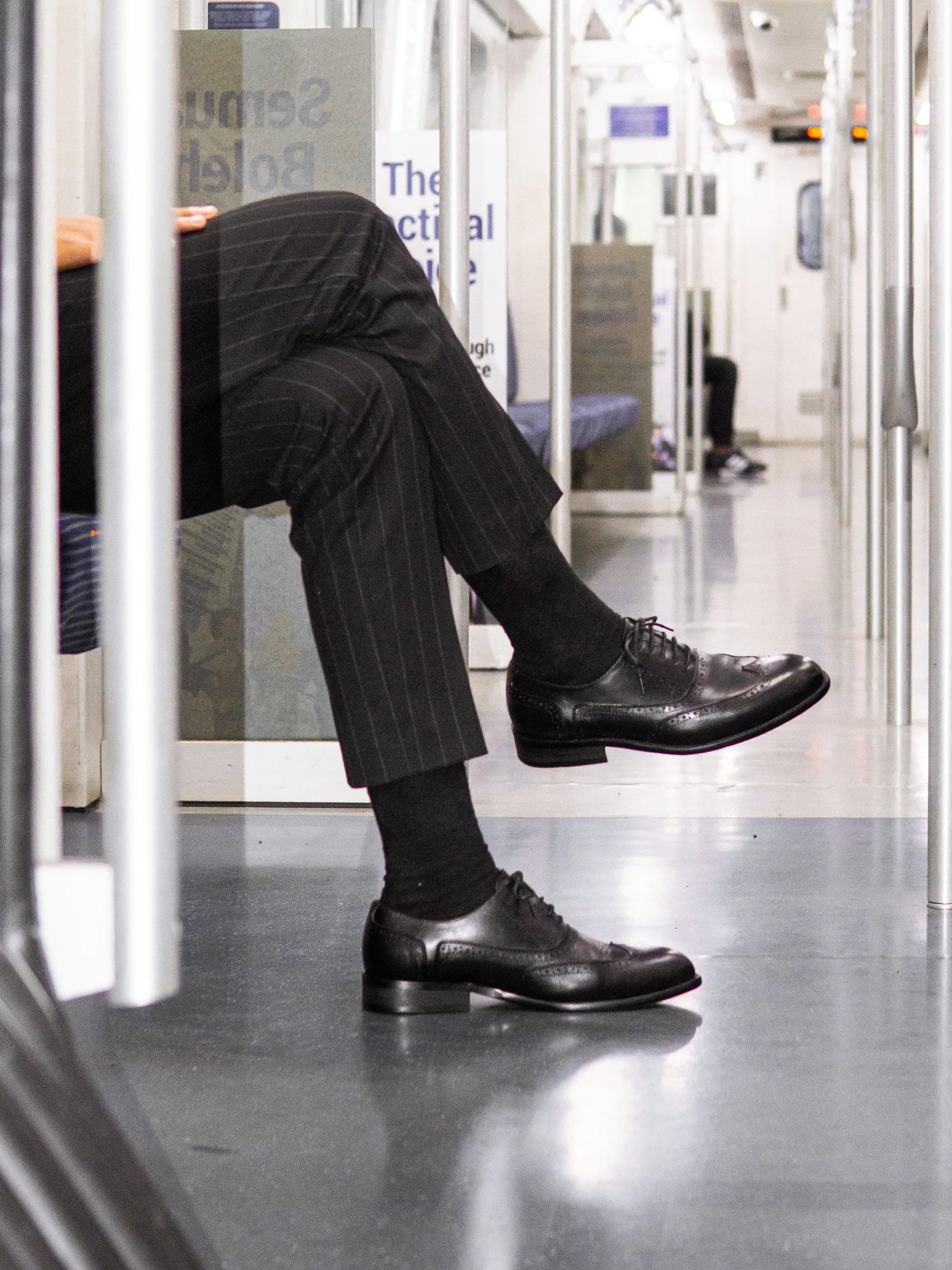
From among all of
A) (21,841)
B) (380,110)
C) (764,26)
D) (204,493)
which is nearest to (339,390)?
(204,493)

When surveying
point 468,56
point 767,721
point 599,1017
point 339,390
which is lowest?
point 599,1017

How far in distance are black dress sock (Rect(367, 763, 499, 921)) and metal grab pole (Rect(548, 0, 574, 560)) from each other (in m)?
2.20

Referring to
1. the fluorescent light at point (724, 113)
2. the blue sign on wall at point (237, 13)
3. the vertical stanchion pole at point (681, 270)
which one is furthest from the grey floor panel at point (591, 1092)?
the fluorescent light at point (724, 113)

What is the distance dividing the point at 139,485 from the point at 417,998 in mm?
862

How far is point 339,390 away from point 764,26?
10.4 metres

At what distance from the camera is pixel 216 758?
2.24 meters

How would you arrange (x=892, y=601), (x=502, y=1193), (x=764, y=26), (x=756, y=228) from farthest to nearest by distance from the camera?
(x=756, y=228) → (x=764, y=26) → (x=892, y=601) → (x=502, y=1193)

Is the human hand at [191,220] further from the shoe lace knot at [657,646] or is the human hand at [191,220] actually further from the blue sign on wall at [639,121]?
the blue sign on wall at [639,121]

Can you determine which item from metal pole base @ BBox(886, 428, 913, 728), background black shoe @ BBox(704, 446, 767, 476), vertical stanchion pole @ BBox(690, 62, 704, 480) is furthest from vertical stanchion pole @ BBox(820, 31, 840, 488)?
metal pole base @ BBox(886, 428, 913, 728)

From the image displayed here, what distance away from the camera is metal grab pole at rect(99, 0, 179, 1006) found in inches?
22.1

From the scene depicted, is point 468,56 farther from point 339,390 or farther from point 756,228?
point 756,228

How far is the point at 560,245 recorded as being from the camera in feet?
11.5

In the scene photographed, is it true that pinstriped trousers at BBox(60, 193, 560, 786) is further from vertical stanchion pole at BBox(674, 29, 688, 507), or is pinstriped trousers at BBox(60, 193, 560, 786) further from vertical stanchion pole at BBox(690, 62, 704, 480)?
vertical stanchion pole at BBox(690, 62, 704, 480)

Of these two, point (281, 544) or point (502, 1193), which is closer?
point (502, 1193)
